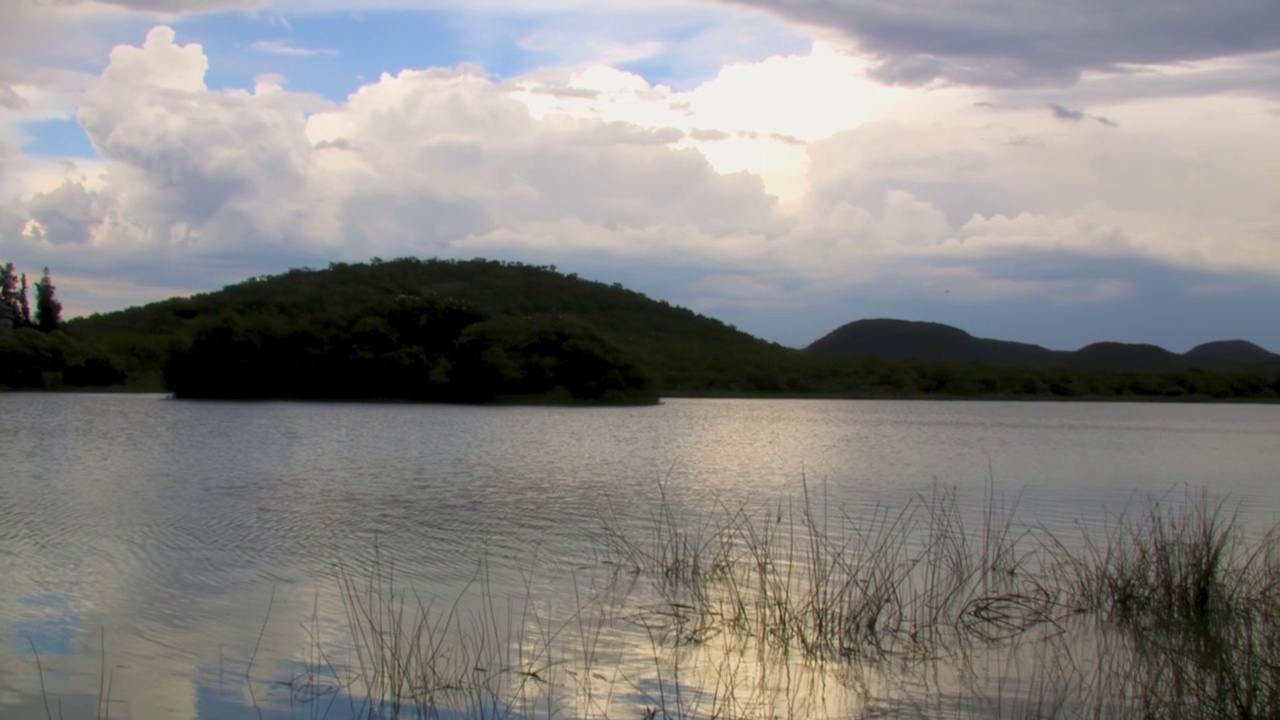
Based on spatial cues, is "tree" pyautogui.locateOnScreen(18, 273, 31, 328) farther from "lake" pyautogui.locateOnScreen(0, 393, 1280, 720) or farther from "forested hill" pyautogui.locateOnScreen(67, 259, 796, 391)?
"lake" pyautogui.locateOnScreen(0, 393, 1280, 720)

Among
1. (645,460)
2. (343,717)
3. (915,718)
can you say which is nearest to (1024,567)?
(915,718)

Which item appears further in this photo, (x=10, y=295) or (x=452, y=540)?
(x=10, y=295)

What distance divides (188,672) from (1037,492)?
1383cm

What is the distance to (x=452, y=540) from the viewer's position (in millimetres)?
12828

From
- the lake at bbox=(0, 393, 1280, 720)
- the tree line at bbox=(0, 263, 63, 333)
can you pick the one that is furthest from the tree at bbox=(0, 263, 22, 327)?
the lake at bbox=(0, 393, 1280, 720)

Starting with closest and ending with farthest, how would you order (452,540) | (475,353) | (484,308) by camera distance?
(452,540), (475,353), (484,308)

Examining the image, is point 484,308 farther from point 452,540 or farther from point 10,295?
point 452,540

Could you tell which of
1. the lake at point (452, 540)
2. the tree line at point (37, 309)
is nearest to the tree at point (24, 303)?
the tree line at point (37, 309)

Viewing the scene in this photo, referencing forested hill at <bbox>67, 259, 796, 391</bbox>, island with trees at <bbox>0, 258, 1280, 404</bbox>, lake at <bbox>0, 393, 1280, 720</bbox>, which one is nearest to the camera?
lake at <bbox>0, 393, 1280, 720</bbox>

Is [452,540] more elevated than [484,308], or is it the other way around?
[484,308]

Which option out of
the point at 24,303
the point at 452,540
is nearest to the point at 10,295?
the point at 24,303

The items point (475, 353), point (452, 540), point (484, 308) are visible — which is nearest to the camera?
point (452, 540)

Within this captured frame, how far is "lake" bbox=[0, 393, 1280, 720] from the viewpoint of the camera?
7.30 metres

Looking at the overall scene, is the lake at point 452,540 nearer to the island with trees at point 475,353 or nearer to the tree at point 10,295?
the island with trees at point 475,353
